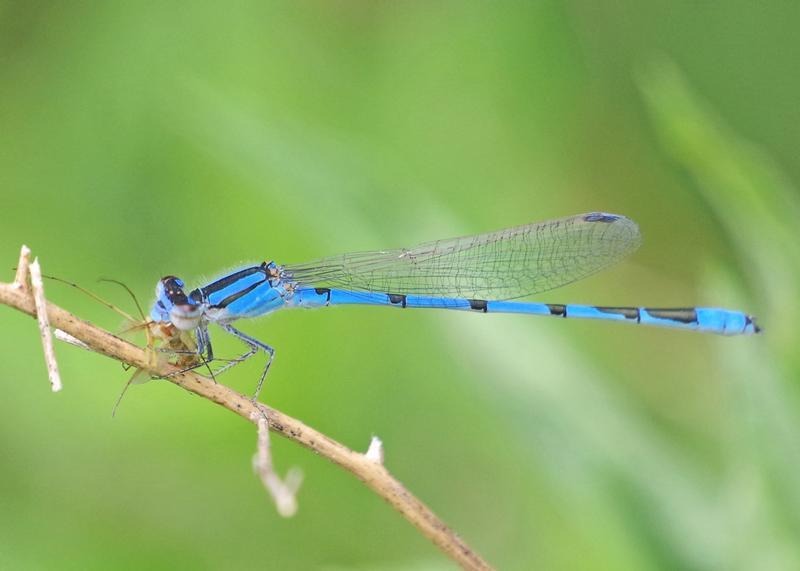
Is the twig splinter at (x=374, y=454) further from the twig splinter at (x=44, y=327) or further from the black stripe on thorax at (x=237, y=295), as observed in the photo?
the black stripe on thorax at (x=237, y=295)

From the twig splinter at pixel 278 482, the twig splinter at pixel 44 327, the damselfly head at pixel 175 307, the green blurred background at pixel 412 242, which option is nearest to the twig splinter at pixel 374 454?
the twig splinter at pixel 278 482

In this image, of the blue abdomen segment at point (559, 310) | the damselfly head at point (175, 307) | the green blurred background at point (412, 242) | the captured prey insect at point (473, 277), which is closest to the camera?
the damselfly head at point (175, 307)

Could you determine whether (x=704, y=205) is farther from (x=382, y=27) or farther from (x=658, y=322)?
(x=382, y=27)

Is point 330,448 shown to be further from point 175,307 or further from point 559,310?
point 559,310

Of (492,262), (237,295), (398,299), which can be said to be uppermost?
(492,262)

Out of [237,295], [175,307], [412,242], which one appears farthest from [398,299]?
[175,307]

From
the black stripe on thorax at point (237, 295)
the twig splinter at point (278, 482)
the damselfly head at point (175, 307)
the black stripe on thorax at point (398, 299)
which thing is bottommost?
the twig splinter at point (278, 482)

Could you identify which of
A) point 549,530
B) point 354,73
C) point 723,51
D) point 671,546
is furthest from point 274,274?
point 723,51

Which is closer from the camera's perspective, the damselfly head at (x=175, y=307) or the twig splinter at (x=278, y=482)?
the twig splinter at (x=278, y=482)
